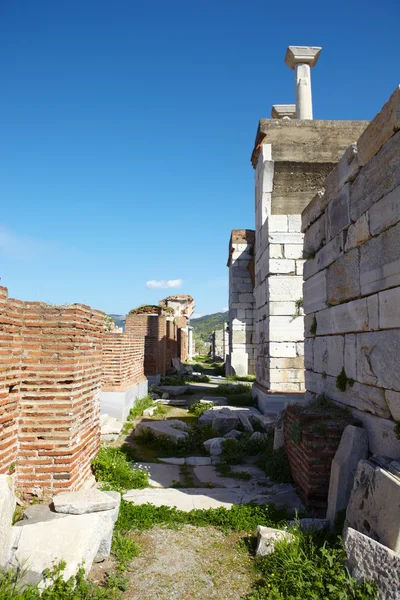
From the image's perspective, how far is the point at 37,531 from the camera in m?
3.31

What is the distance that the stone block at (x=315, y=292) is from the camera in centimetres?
575

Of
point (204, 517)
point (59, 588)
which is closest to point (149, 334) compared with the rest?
point (204, 517)

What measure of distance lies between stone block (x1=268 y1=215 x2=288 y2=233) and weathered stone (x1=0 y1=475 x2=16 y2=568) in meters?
7.24

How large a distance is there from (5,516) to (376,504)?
2.85 metres

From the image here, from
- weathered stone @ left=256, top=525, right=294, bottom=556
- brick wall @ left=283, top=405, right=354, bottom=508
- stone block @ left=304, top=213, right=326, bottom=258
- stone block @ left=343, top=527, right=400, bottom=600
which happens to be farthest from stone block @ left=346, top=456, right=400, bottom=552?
stone block @ left=304, top=213, right=326, bottom=258

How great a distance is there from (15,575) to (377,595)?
2526 mm

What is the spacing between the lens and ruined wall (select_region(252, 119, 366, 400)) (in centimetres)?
895

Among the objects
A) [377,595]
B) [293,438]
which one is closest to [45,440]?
[293,438]

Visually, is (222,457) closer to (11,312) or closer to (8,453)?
(8,453)

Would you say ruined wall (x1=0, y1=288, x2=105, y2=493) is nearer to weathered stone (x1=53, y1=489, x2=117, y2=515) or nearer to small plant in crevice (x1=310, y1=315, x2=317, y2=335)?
weathered stone (x1=53, y1=489, x2=117, y2=515)

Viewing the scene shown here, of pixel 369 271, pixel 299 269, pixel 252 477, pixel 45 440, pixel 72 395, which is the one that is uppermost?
pixel 299 269

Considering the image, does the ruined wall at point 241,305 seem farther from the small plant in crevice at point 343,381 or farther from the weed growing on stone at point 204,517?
the weed growing on stone at point 204,517

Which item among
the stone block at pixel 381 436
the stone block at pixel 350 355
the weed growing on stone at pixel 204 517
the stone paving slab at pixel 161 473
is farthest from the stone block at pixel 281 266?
the weed growing on stone at pixel 204 517

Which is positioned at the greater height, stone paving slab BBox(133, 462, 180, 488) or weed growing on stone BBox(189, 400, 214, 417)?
weed growing on stone BBox(189, 400, 214, 417)
